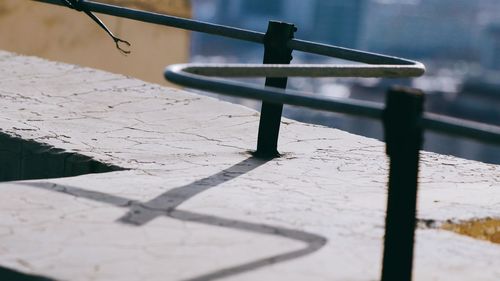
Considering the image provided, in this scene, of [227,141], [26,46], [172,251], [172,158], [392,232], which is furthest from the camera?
[26,46]

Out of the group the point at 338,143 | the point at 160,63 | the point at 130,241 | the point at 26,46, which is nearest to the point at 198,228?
the point at 130,241

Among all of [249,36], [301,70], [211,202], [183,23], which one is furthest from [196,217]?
[183,23]

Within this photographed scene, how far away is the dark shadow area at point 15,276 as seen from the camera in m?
2.42

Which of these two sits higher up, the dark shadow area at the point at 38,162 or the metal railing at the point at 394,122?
the metal railing at the point at 394,122

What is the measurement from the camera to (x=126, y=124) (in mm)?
4344

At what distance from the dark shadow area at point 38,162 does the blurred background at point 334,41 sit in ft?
11.5

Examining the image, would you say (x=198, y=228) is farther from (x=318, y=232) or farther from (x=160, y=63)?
(x=160, y=63)

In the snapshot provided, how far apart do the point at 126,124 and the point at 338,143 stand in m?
0.78

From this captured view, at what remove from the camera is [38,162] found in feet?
12.5

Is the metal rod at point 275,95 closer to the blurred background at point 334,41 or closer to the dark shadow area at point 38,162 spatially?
the dark shadow area at point 38,162

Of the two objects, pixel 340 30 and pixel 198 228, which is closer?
pixel 198 228

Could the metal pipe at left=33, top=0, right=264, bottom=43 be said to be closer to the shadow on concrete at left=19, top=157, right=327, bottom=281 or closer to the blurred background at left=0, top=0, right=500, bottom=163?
the shadow on concrete at left=19, top=157, right=327, bottom=281

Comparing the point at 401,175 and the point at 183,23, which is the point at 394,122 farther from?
the point at 183,23

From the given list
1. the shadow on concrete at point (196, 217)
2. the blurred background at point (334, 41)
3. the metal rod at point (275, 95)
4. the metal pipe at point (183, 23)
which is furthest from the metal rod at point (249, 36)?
the blurred background at point (334, 41)
